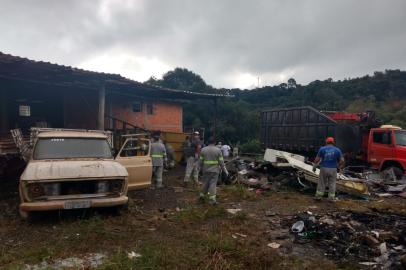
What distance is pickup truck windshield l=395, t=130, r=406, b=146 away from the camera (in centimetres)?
1228

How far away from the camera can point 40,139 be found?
723cm

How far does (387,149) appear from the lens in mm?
12469

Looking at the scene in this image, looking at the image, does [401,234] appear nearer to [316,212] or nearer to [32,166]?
[316,212]

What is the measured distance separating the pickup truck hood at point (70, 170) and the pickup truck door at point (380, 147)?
32.3 feet

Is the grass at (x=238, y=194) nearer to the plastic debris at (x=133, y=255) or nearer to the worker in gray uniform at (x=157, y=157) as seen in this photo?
the worker in gray uniform at (x=157, y=157)

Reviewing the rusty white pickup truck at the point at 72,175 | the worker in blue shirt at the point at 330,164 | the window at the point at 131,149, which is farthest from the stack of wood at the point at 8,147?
the worker in blue shirt at the point at 330,164

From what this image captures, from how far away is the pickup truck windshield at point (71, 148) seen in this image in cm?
704

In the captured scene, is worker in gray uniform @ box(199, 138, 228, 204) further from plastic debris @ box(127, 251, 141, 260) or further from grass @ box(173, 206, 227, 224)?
plastic debris @ box(127, 251, 141, 260)

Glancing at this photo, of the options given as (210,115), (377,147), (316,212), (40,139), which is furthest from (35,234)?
(210,115)

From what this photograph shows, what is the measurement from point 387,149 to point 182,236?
9693 millimetres

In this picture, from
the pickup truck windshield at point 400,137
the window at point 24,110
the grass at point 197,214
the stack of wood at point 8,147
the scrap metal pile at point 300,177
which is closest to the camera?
Answer: the grass at point 197,214

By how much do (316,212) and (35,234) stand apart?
5.53 metres

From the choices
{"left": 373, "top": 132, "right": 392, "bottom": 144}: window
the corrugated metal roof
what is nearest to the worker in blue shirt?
{"left": 373, "top": 132, "right": 392, "bottom": 144}: window

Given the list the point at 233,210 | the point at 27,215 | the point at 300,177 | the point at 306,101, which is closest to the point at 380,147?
the point at 300,177
